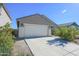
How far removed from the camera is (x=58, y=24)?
412cm

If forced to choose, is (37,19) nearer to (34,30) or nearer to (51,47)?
(34,30)

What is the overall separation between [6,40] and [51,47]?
42.6 inches

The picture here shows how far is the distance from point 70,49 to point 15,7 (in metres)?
1.67

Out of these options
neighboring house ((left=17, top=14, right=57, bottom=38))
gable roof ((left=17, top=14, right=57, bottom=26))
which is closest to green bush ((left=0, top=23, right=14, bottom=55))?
neighboring house ((left=17, top=14, right=57, bottom=38))

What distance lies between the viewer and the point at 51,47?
159 inches

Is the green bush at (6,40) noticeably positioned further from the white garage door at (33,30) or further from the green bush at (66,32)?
the green bush at (66,32)

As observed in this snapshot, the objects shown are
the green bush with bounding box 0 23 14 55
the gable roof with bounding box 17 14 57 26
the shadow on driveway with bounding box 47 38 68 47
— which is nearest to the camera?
the green bush with bounding box 0 23 14 55

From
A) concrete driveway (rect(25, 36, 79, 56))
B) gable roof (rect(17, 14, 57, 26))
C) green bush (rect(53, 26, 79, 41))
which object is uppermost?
gable roof (rect(17, 14, 57, 26))

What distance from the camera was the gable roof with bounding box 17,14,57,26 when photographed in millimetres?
4172

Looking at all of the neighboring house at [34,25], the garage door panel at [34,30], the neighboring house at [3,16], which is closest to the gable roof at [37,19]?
the neighboring house at [34,25]

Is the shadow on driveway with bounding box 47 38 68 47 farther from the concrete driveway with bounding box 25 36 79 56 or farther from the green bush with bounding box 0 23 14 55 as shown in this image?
the green bush with bounding box 0 23 14 55

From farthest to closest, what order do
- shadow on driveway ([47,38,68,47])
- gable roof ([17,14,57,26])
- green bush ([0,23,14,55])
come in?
gable roof ([17,14,57,26]) → shadow on driveway ([47,38,68,47]) → green bush ([0,23,14,55])

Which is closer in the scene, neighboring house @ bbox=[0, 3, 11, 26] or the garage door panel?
neighboring house @ bbox=[0, 3, 11, 26]

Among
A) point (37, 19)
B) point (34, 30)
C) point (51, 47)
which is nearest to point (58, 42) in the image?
point (51, 47)
